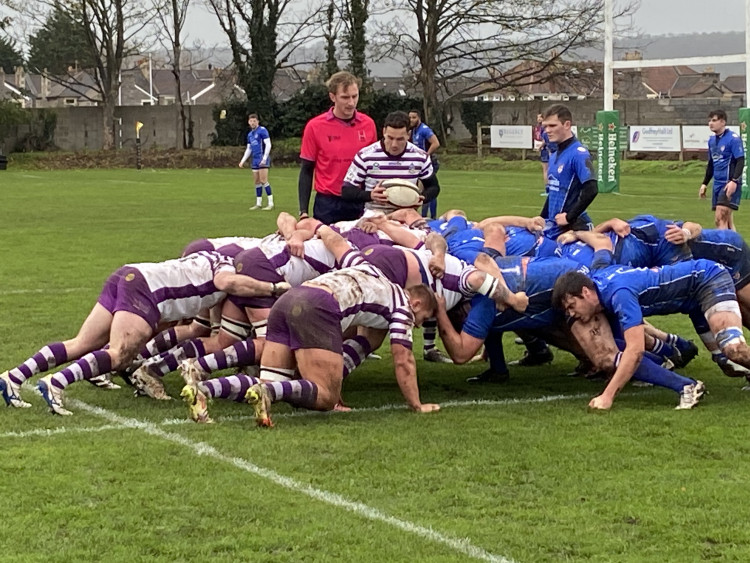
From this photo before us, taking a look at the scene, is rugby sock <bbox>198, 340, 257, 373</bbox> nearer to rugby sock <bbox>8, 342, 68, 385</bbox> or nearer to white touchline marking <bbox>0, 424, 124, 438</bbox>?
white touchline marking <bbox>0, 424, 124, 438</bbox>

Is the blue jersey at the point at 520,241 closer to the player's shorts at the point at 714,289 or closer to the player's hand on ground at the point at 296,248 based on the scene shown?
the player's shorts at the point at 714,289

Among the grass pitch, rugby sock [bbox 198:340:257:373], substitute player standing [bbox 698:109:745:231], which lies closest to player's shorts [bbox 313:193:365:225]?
the grass pitch

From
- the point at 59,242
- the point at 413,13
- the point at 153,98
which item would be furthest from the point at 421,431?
the point at 153,98

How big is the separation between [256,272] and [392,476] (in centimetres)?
217

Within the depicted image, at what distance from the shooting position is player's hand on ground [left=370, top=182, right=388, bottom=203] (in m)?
9.45

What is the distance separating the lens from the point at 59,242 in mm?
18438

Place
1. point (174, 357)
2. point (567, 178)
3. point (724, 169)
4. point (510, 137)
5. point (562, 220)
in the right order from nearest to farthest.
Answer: point (174, 357) < point (562, 220) < point (567, 178) < point (724, 169) < point (510, 137)

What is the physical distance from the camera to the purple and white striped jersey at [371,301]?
7.23 m

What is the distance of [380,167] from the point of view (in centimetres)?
970

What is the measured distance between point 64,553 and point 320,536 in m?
1.05

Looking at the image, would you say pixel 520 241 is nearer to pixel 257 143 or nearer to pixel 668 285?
pixel 668 285

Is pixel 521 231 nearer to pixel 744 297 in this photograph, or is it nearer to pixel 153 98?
pixel 744 297

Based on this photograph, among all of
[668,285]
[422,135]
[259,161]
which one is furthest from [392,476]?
[259,161]

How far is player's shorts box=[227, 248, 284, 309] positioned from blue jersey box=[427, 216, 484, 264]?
133 centimetres
